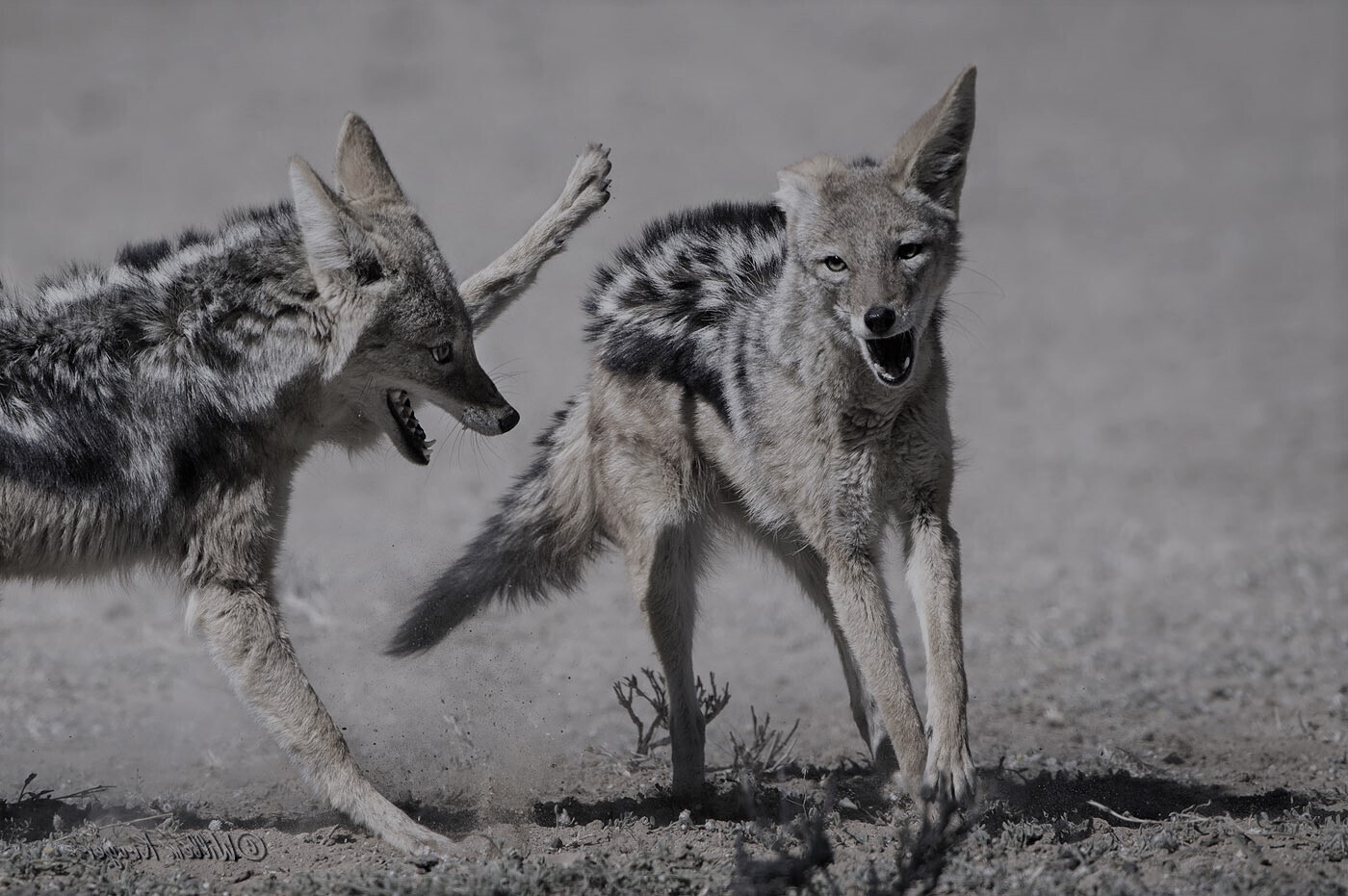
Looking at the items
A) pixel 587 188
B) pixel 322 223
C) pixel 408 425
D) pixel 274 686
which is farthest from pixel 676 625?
pixel 322 223

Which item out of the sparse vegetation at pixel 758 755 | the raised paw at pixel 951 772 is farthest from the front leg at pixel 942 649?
the sparse vegetation at pixel 758 755

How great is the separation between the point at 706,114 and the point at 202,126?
7.56 meters

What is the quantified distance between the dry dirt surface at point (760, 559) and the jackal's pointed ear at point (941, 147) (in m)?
2.00

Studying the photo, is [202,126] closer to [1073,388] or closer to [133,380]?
[1073,388]

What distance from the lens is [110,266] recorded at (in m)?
5.47

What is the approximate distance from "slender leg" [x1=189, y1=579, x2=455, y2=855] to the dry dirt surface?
0.86 feet

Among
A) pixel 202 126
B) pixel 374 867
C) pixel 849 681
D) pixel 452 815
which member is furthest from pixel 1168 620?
pixel 202 126

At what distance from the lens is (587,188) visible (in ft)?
20.9

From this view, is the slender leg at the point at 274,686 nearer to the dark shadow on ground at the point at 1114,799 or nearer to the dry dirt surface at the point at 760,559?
the dry dirt surface at the point at 760,559

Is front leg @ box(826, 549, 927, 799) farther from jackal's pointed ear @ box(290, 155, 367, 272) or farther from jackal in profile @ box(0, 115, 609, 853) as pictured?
jackal's pointed ear @ box(290, 155, 367, 272)

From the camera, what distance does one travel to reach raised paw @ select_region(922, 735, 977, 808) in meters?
4.96

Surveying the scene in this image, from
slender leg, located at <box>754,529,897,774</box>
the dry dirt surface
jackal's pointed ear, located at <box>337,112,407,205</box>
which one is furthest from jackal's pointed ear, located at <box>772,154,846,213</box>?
the dry dirt surface

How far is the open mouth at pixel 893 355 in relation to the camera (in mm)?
5055

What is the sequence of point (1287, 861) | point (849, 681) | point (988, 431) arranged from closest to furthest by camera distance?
point (1287, 861) < point (849, 681) < point (988, 431)
